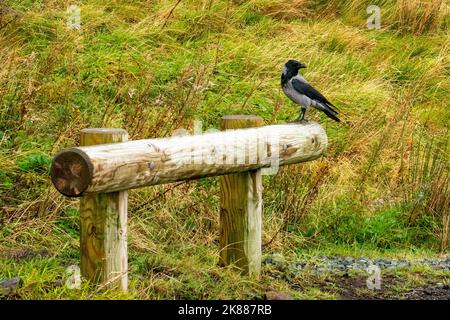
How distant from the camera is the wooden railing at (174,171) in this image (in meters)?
4.11

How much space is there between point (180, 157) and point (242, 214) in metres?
0.87

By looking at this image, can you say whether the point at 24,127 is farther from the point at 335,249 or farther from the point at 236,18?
the point at 236,18

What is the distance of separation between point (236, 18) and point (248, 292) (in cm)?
540

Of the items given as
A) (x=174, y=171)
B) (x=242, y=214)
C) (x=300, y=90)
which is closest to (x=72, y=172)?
(x=174, y=171)

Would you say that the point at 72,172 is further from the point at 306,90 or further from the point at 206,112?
the point at 206,112

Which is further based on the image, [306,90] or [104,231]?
[306,90]

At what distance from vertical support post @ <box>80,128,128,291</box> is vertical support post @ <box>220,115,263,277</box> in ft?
3.42

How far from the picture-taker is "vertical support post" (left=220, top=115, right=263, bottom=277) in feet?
17.5

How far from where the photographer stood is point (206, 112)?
8.06 meters

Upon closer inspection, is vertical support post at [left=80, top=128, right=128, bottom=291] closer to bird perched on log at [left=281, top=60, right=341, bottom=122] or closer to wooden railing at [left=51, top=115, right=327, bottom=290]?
wooden railing at [left=51, top=115, right=327, bottom=290]

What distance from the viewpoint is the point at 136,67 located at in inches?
335

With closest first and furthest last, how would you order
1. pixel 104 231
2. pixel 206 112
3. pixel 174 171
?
pixel 104 231 < pixel 174 171 < pixel 206 112
